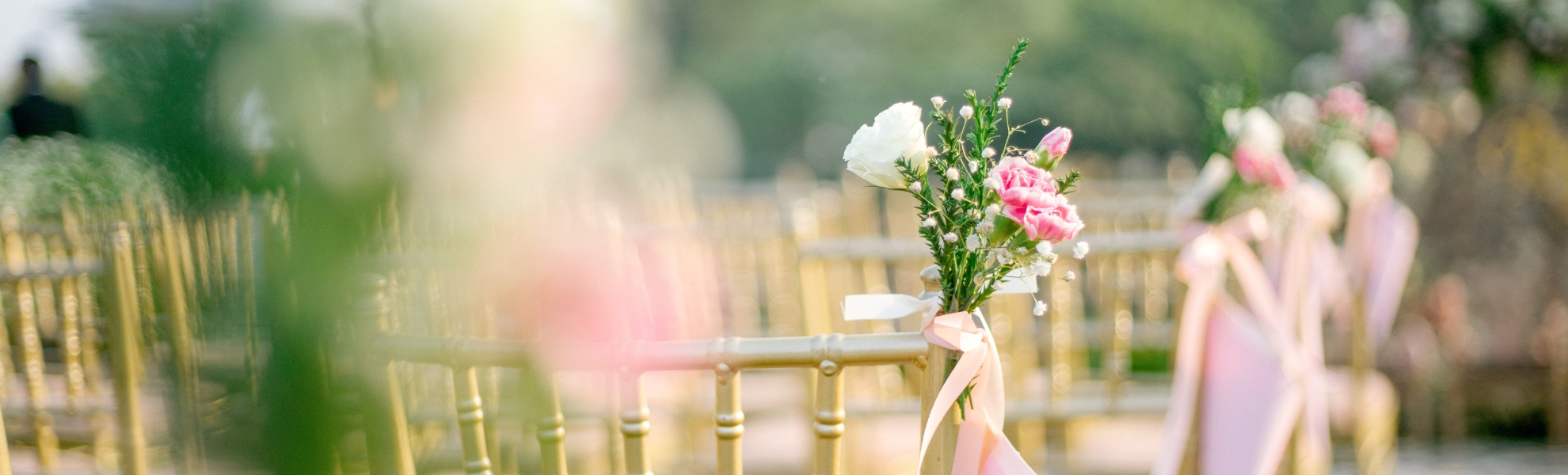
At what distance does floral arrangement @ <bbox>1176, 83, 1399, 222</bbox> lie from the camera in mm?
1765

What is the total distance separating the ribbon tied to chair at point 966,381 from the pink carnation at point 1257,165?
1115mm

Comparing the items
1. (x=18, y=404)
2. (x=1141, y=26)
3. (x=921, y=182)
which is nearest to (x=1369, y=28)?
(x=921, y=182)

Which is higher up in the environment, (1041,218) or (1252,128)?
(1252,128)

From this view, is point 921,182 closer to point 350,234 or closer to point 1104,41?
point 350,234

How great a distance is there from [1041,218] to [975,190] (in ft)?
0.25

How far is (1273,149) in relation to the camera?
5.90ft

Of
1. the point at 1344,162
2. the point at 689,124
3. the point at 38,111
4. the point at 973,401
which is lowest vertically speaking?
the point at 973,401

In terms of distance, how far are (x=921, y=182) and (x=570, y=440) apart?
4.47 feet

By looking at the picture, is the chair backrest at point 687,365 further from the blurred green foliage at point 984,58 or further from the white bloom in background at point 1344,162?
the blurred green foliage at point 984,58

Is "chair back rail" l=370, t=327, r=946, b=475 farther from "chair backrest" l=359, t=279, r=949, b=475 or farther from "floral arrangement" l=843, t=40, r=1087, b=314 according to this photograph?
"floral arrangement" l=843, t=40, r=1087, b=314

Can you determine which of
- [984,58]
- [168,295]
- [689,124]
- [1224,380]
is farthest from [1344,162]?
[689,124]

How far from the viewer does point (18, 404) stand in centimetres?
184

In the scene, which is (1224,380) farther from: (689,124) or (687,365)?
(689,124)

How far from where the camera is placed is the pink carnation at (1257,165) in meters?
1.74
